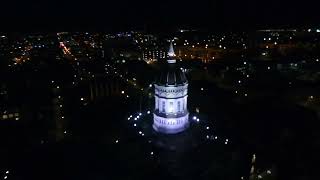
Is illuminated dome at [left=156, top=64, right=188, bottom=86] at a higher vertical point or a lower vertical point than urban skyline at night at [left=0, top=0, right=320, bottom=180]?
higher

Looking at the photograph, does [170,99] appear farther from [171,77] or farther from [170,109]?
[171,77]

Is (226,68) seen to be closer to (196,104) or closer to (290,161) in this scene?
(196,104)

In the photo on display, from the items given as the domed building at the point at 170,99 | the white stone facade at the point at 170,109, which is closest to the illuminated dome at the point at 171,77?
the domed building at the point at 170,99

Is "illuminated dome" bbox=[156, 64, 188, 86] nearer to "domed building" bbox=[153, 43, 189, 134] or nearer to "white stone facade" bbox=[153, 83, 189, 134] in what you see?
"domed building" bbox=[153, 43, 189, 134]

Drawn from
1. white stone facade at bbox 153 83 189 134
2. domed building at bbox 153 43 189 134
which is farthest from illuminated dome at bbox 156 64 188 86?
white stone facade at bbox 153 83 189 134

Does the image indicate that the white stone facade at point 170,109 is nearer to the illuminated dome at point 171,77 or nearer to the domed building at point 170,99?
the domed building at point 170,99

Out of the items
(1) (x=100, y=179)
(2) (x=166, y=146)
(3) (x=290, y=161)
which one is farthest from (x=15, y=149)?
(3) (x=290, y=161)

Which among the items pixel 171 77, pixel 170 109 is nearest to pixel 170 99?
pixel 170 109

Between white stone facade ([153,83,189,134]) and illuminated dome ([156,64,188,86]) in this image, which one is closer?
illuminated dome ([156,64,188,86])
